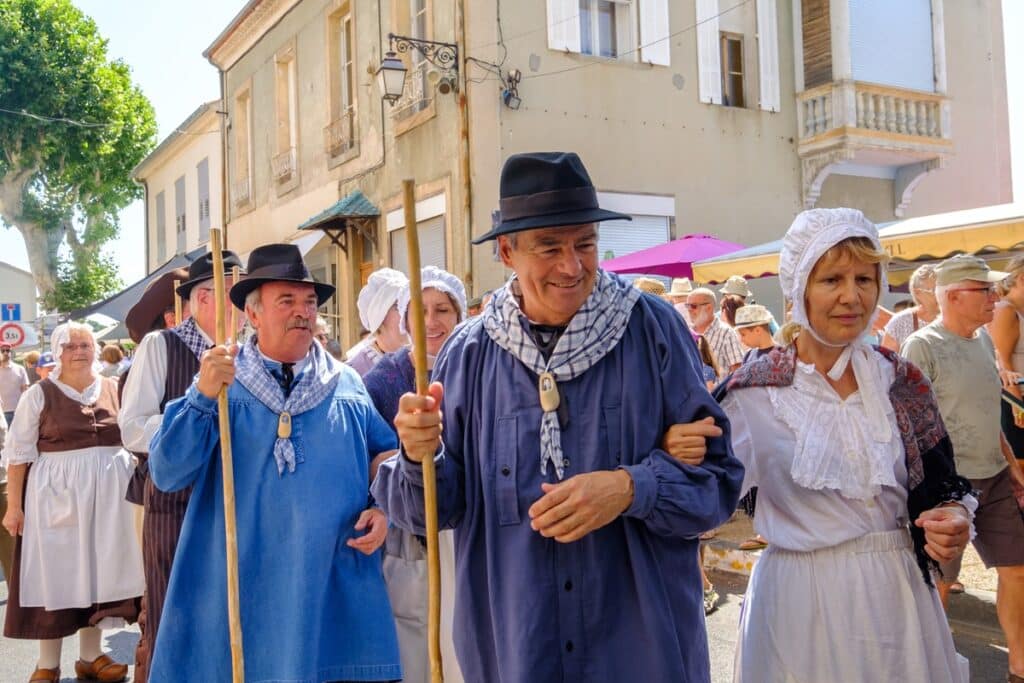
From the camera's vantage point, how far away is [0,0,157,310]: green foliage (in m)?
29.4

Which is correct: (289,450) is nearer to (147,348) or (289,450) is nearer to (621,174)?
(147,348)

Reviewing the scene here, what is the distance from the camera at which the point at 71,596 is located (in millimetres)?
5762

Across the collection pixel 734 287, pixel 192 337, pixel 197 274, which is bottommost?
pixel 192 337

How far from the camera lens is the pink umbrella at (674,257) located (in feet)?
37.1

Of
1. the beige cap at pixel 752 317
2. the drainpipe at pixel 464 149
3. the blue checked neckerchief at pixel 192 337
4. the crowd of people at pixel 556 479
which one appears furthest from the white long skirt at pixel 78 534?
the drainpipe at pixel 464 149

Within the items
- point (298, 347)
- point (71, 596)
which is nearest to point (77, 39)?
point (71, 596)

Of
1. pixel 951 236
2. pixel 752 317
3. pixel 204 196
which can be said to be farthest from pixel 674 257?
pixel 204 196

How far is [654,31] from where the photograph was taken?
569 inches

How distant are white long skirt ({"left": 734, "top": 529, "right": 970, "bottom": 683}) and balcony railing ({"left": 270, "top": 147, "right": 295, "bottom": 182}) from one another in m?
18.8

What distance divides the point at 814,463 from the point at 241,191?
22280 millimetres

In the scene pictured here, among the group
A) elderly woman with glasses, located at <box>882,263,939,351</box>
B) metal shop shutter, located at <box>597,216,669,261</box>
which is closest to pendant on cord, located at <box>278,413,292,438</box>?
elderly woman with glasses, located at <box>882,263,939,351</box>

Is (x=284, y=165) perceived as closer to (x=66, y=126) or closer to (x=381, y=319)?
(x=66, y=126)

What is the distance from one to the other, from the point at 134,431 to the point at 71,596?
2287 mm

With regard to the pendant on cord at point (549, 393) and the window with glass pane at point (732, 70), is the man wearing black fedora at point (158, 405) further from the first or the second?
the window with glass pane at point (732, 70)
